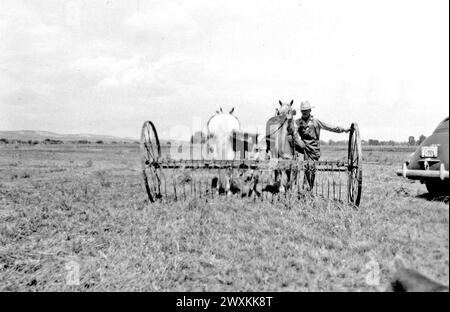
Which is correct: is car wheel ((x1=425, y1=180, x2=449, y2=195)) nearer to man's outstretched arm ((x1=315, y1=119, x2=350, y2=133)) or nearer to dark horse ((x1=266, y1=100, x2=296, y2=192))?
man's outstretched arm ((x1=315, y1=119, x2=350, y2=133))

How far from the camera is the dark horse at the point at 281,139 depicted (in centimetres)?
851

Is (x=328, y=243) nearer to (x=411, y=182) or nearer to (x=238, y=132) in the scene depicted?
(x=238, y=132)

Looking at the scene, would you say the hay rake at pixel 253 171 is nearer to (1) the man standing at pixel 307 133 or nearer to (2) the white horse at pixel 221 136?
(1) the man standing at pixel 307 133

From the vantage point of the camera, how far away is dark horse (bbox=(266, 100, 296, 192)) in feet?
27.9

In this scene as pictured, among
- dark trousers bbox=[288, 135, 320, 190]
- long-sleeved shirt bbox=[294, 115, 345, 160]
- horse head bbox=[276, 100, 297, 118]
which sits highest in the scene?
Answer: horse head bbox=[276, 100, 297, 118]

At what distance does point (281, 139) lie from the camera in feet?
29.0

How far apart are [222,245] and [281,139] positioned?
4779mm

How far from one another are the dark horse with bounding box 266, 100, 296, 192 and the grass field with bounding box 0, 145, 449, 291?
5.63ft

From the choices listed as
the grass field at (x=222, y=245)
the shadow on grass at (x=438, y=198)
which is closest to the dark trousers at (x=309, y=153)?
the grass field at (x=222, y=245)

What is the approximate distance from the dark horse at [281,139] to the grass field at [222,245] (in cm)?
172

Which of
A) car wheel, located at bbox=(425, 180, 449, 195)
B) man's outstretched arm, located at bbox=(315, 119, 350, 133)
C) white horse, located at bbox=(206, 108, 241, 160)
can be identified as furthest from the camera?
white horse, located at bbox=(206, 108, 241, 160)

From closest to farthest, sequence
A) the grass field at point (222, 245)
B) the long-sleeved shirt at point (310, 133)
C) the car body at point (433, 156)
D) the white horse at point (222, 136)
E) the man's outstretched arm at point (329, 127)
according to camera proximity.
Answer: the grass field at point (222, 245), the car body at point (433, 156), the man's outstretched arm at point (329, 127), the long-sleeved shirt at point (310, 133), the white horse at point (222, 136)

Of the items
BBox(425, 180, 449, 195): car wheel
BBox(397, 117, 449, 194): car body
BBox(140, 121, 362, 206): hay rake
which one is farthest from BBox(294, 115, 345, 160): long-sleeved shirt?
BBox(425, 180, 449, 195): car wheel

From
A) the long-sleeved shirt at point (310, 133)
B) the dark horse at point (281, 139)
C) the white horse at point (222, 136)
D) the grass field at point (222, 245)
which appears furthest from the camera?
the white horse at point (222, 136)
